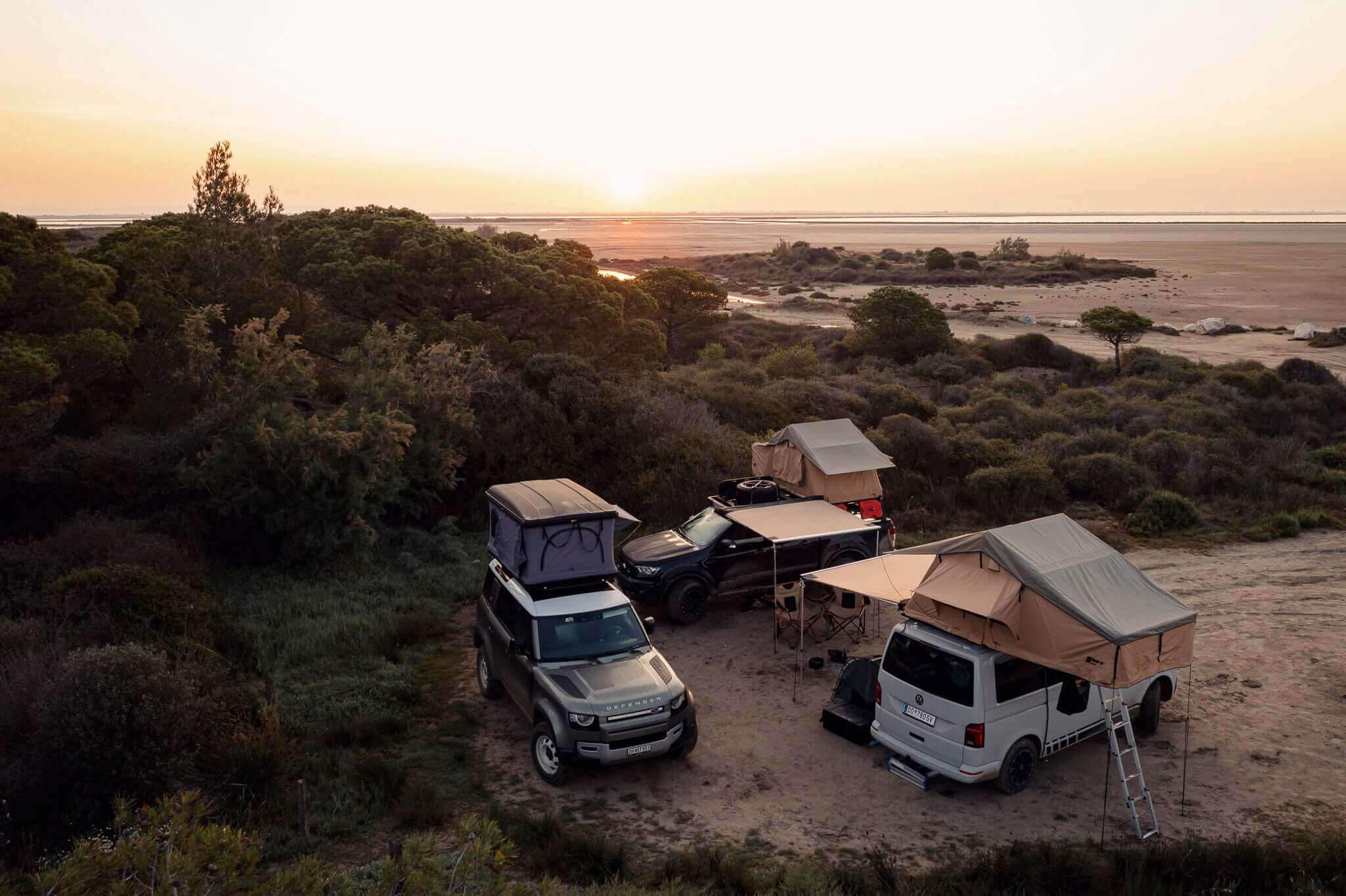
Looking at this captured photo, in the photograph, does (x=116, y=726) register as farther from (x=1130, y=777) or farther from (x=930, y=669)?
(x=1130, y=777)

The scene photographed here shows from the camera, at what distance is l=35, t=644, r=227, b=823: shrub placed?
8.32m

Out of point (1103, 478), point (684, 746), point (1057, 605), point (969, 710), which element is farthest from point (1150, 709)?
point (1103, 478)

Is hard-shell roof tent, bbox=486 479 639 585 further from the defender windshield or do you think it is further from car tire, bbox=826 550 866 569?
car tire, bbox=826 550 866 569

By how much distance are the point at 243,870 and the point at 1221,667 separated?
42.2 feet

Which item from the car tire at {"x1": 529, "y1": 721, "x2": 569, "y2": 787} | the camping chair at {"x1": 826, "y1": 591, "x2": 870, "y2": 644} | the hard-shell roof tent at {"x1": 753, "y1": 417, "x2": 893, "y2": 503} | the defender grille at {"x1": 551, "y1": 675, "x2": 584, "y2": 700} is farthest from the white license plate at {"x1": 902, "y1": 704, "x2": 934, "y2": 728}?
the hard-shell roof tent at {"x1": 753, "y1": 417, "x2": 893, "y2": 503}

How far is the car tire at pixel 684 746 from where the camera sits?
984 cm

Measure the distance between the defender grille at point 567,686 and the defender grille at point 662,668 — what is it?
3.18 ft

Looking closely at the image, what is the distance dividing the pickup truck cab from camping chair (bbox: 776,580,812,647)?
3.18 m

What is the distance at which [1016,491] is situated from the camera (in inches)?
853

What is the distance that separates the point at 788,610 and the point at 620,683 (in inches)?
187

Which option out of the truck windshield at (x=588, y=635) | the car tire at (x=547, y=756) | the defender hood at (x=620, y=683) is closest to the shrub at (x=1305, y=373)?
the truck windshield at (x=588, y=635)

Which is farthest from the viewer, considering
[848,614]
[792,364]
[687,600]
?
[792,364]

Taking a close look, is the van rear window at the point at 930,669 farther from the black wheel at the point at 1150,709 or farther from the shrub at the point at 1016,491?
the shrub at the point at 1016,491

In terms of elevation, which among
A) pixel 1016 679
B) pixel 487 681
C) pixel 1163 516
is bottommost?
pixel 1163 516
